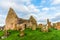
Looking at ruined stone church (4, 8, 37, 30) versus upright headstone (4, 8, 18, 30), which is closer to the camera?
ruined stone church (4, 8, 37, 30)

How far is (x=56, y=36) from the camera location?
136ft

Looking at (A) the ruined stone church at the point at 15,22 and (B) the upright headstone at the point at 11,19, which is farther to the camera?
(B) the upright headstone at the point at 11,19

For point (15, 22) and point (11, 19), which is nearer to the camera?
point (15, 22)

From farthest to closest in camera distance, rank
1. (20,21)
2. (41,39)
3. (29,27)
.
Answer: (20,21) → (29,27) → (41,39)

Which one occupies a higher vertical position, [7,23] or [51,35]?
[7,23]

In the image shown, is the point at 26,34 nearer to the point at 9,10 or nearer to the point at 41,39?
the point at 41,39

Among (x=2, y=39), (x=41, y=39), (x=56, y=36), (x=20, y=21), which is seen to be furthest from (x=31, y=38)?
(x=20, y=21)

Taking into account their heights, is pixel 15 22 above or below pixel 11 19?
below

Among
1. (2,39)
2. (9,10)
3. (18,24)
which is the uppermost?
(9,10)

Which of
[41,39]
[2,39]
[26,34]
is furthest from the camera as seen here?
[2,39]

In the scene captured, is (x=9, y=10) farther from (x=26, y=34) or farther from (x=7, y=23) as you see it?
(x=26, y=34)

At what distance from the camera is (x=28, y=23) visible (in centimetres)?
5894

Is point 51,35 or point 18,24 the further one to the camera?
point 18,24

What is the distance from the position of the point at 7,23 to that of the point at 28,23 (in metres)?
9.67
